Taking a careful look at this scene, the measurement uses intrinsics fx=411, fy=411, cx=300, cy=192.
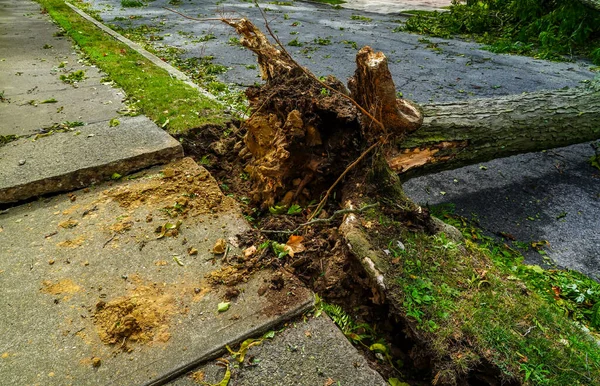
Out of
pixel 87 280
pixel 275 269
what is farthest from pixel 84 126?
pixel 275 269

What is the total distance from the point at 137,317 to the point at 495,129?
2.89 m

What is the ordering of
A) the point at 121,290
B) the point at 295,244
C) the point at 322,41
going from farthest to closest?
the point at 322,41
the point at 295,244
the point at 121,290

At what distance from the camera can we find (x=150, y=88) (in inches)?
177

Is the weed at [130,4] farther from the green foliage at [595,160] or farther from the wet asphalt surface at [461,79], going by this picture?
the green foliage at [595,160]

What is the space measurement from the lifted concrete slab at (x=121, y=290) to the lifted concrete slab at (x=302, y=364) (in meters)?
0.08

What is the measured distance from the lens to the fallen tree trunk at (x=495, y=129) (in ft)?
9.39

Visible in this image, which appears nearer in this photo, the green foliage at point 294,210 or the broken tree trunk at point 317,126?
the broken tree trunk at point 317,126

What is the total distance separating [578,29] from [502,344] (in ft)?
26.3

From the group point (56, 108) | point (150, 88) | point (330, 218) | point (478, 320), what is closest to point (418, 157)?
point (330, 218)

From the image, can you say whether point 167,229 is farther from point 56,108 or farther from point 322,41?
point 322,41

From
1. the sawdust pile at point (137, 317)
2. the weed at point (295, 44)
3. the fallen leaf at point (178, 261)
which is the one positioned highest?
the weed at point (295, 44)

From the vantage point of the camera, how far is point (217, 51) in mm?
7086

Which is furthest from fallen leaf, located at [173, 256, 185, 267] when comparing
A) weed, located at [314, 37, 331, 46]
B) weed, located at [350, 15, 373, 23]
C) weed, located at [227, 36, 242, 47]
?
weed, located at [350, 15, 373, 23]

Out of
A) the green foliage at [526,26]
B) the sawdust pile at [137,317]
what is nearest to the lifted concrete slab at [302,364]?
the sawdust pile at [137,317]
